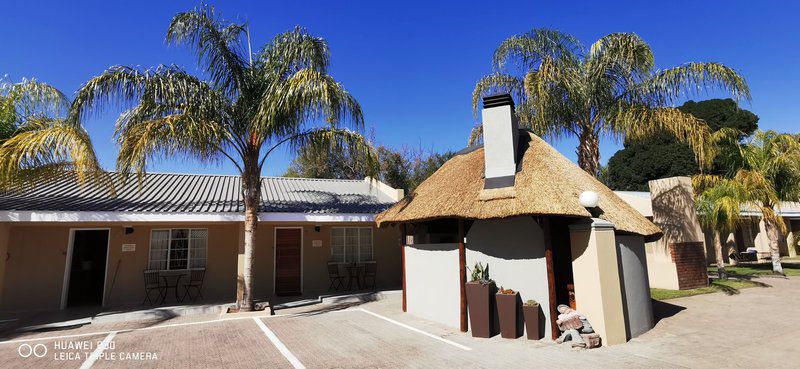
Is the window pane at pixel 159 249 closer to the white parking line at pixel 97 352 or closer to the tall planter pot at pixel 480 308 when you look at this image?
the white parking line at pixel 97 352

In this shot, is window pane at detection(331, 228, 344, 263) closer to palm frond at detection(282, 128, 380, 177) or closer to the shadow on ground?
palm frond at detection(282, 128, 380, 177)

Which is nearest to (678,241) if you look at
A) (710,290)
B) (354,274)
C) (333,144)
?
(710,290)

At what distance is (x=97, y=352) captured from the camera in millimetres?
6984

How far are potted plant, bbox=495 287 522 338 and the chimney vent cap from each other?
162 inches

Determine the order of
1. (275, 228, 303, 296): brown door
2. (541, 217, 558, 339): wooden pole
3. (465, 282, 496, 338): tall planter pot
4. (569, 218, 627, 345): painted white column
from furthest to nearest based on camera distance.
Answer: (275, 228, 303, 296): brown door → (465, 282, 496, 338): tall planter pot → (541, 217, 558, 339): wooden pole → (569, 218, 627, 345): painted white column

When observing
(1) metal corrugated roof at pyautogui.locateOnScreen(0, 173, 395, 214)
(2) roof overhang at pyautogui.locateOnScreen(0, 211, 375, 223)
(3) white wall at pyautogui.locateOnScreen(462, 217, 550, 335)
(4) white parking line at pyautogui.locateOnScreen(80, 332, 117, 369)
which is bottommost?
(4) white parking line at pyautogui.locateOnScreen(80, 332, 117, 369)

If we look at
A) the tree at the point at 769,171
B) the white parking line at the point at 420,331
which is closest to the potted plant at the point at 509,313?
the white parking line at the point at 420,331

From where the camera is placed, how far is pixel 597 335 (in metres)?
6.75

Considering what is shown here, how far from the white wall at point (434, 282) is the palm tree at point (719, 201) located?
38.8 feet

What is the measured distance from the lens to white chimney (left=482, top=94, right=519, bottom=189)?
852cm

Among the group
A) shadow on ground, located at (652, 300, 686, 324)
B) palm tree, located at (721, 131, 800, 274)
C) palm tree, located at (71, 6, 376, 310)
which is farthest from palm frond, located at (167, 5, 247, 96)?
palm tree, located at (721, 131, 800, 274)

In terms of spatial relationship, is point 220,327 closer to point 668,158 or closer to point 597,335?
point 597,335

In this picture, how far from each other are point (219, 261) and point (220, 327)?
15.0 feet

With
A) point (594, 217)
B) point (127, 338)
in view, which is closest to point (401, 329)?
point (594, 217)
